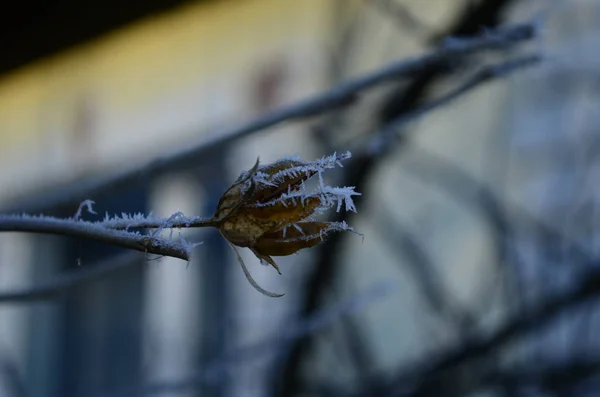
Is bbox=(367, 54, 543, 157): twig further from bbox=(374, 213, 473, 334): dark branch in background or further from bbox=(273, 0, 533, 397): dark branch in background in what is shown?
bbox=(374, 213, 473, 334): dark branch in background

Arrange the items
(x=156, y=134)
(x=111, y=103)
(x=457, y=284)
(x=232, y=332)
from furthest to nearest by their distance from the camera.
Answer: (x=111, y=103)
(x=156, y=134)
(x=232, y=332)
(x=457, y=284)

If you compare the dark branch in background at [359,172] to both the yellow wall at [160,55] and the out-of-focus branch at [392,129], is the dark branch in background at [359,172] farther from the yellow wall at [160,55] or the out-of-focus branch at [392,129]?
the yellow wall at [160,55]

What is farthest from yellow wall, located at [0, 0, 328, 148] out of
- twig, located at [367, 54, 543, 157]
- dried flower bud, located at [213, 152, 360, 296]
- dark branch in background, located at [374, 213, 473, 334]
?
dried flower bud, located at [213, 152, 360, 296]

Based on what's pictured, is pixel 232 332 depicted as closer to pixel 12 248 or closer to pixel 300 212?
pixel 12 248

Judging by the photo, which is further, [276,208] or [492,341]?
[492,341]

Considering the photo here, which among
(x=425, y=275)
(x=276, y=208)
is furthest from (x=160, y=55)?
(x=276, y=208)

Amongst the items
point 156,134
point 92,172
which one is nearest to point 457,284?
point 156,134

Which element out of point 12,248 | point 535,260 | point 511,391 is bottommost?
point 511,391

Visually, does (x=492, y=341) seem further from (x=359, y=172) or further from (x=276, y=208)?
(x=276, y=208)
